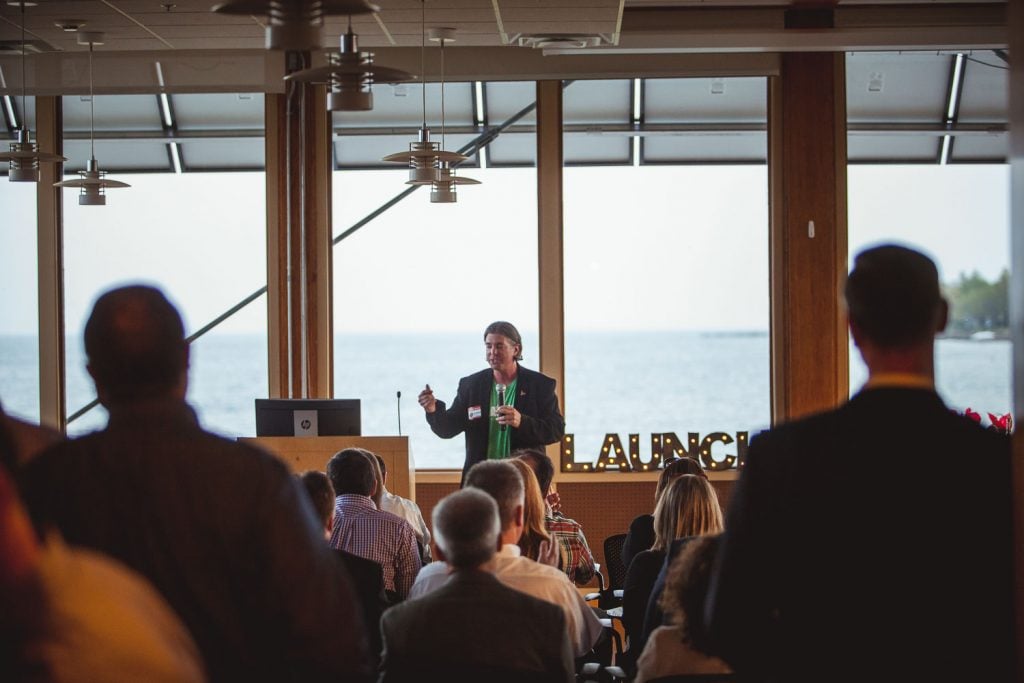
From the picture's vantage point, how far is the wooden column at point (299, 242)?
8164 millimetres

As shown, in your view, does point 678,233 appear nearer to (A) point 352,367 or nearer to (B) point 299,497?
(A) point 352,367

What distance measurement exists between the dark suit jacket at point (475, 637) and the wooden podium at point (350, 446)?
8.68 ft

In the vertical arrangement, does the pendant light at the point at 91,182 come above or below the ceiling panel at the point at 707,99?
below

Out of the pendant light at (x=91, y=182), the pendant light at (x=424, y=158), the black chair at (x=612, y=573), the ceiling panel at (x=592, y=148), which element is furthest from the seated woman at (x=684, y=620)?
the ceiling panel at (x=592, y=148)

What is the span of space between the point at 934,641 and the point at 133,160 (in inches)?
323

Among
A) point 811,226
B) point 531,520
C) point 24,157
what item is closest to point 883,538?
point 531,520

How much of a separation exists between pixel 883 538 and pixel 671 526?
7.31 ft

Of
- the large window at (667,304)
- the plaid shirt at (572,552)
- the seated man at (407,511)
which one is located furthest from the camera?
the large window at (667,304)

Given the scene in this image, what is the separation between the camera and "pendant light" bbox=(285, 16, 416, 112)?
12.4ft

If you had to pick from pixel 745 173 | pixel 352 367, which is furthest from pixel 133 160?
pixel 745 173

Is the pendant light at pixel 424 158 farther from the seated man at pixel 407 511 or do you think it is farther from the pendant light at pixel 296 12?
the pendant light at pixel 296 12

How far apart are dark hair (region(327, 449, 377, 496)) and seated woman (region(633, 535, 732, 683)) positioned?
1526mm

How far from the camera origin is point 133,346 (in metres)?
1.78

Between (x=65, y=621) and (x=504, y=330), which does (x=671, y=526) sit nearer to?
(x=504, y=330)
